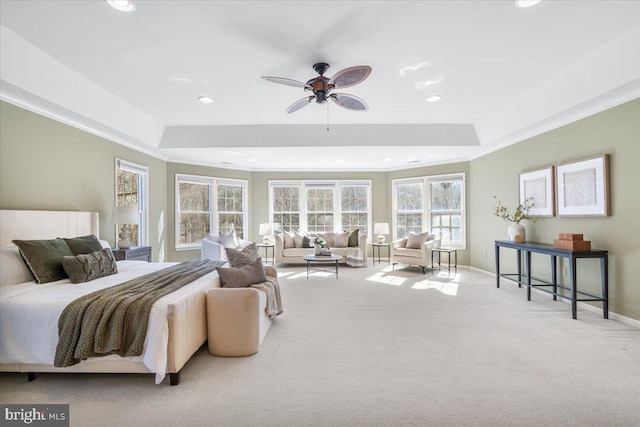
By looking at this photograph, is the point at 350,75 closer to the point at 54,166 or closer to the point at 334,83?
the point at 334,83

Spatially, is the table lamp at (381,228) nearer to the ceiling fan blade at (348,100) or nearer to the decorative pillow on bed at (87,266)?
the ceiling fan blade at (348,100)

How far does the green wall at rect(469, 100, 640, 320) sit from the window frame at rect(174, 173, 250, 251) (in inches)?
236

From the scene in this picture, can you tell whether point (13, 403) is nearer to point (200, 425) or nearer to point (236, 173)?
point (200, 425)

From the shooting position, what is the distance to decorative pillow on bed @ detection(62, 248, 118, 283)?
3.00 metres

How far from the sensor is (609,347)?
2.88 m

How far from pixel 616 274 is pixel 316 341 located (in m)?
3.46

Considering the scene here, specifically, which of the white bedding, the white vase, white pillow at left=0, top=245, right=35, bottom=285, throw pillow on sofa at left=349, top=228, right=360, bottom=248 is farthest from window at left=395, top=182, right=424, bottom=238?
white pillow at left=0, top=245, right=35, bottom=285

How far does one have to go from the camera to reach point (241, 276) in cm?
315

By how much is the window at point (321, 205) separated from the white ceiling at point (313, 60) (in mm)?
3121

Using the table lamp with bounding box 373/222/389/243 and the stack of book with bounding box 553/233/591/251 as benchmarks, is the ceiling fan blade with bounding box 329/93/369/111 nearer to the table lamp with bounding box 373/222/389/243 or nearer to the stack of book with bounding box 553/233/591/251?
the stack of book with bounding box 553/233/591/251

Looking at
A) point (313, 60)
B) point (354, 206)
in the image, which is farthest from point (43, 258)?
point (354, 206)

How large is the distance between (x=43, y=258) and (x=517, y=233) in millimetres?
5830

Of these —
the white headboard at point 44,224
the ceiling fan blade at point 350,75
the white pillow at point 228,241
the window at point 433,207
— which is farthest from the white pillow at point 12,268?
the window at point 433,207

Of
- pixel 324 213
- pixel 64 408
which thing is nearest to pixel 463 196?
pixel 324 213
